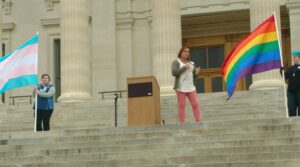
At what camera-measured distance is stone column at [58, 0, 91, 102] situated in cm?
3003

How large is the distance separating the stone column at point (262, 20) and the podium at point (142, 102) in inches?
392

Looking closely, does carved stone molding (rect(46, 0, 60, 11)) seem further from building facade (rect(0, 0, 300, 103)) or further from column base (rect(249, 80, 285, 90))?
column base (rect(249, 80, 285, 90))

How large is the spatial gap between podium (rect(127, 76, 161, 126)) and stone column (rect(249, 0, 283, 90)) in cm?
997

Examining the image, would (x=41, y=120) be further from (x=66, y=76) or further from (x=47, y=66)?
(x=47, y=66)

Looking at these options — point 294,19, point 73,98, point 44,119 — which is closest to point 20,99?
point 73,98

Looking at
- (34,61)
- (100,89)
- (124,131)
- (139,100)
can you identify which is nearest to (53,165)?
(124,131)

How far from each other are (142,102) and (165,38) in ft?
36.1

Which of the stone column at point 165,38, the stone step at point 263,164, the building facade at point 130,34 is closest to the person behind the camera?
the stone step at point 263,164

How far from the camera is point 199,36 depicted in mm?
36156

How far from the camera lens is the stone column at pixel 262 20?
1089 inches

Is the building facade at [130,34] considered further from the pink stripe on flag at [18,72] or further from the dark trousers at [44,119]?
the dark trousers at [44,119]

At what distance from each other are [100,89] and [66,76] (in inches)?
212

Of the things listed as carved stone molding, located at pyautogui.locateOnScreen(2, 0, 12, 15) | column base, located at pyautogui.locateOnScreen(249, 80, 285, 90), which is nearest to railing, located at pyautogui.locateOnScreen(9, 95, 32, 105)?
carved stone molding, located at pyautogui.locateOnScreen(2, 0, 12, 15)

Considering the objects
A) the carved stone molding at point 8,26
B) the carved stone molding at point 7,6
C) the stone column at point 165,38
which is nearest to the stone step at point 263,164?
the stone column at point 165,38
